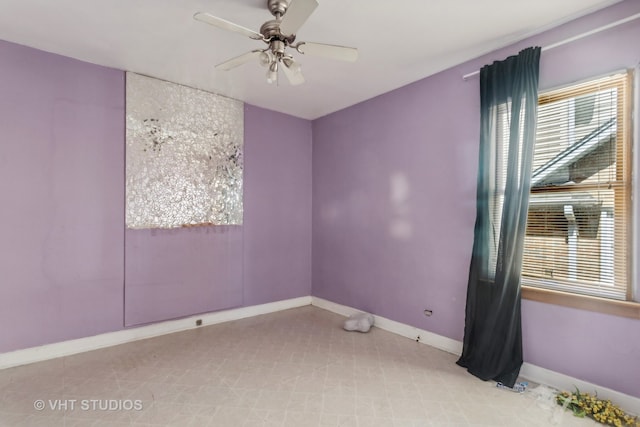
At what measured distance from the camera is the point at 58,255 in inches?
113

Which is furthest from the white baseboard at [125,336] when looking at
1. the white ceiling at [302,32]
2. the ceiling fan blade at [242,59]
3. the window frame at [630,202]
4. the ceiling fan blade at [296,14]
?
the window frame at [630,202]

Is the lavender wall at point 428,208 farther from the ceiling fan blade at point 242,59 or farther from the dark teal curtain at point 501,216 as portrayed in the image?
the ceiling fan blade at point 242,59

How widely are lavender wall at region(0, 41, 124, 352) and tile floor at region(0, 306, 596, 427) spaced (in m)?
0.43

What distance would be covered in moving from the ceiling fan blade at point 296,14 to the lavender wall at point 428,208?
6.10 ft

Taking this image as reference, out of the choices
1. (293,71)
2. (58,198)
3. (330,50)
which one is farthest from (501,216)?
(58,198)

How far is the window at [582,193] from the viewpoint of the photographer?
2.15m

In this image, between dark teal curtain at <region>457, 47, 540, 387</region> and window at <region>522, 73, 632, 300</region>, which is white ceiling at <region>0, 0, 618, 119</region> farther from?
window at <region>522, 73, 632, 300</region>

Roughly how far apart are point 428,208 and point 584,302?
4.61ft

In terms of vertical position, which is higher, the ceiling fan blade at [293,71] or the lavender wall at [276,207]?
the ceiling fan blade at [293,71]

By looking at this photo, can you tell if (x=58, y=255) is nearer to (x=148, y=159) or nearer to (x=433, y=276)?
(x=148, y=159)

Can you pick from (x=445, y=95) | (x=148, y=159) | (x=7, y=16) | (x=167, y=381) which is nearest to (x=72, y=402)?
(x=167, y=381)

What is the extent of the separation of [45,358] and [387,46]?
12.7 ft

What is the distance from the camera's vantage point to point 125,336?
10.5ft

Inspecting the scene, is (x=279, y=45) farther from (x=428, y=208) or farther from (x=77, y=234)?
(x=77, y=234)
